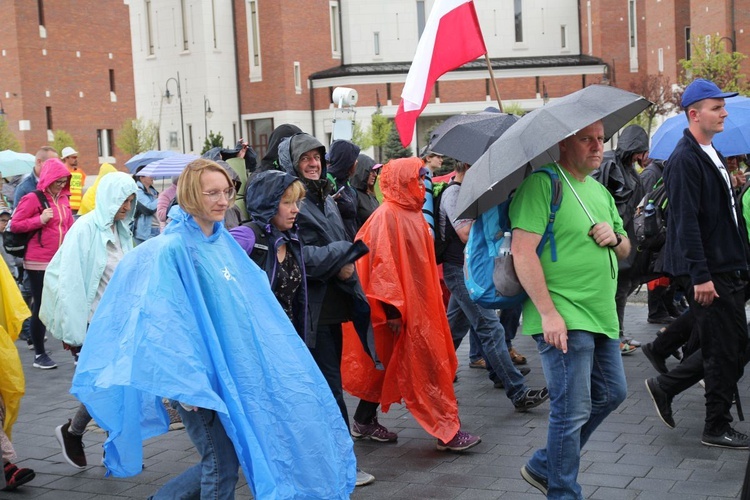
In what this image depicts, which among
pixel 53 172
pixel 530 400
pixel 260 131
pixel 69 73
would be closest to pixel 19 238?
pixel 53 172

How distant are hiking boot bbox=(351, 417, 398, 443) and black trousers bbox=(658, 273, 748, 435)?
197 cm

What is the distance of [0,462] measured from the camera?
215 inches

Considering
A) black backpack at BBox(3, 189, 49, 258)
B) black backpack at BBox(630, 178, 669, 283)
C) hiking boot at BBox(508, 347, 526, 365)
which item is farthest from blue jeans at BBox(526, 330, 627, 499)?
black backpack at BBox(3, 189, 49, 258)

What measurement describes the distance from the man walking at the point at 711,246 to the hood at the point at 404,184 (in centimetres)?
155

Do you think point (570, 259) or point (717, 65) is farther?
point (717, 65)

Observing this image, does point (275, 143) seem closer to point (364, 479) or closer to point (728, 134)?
point (364, 479)

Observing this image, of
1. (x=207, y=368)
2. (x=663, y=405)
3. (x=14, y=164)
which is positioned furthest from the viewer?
(x=14, y=164)

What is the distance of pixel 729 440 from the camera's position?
20.0ft

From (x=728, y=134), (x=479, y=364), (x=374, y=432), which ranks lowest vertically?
(x=479, y=364)

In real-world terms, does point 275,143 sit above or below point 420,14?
below

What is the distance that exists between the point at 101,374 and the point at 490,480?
245cm

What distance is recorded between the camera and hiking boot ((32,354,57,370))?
10.1 m

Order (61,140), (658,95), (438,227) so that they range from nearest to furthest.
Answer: (438,227)
(658,95)
(61,140)

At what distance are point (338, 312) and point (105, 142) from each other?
57.4 m
